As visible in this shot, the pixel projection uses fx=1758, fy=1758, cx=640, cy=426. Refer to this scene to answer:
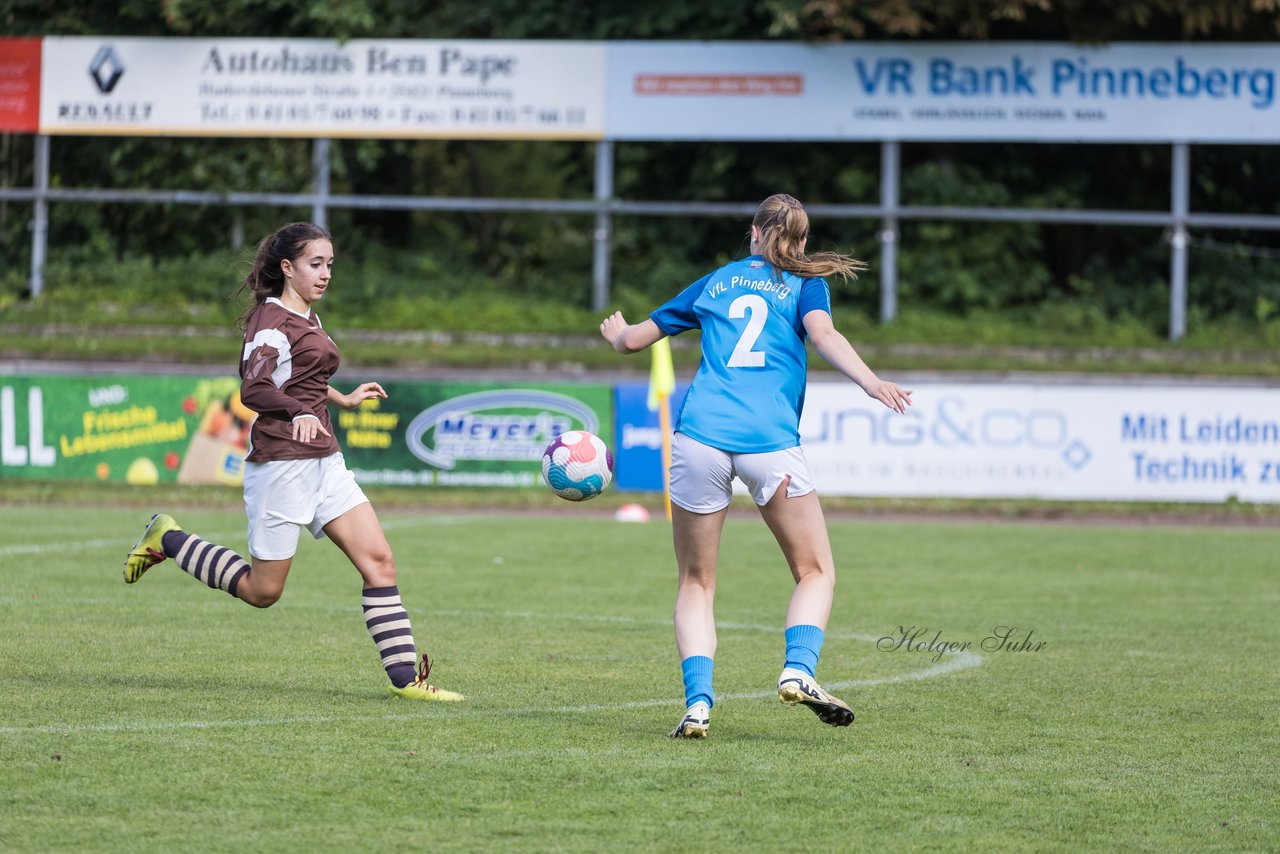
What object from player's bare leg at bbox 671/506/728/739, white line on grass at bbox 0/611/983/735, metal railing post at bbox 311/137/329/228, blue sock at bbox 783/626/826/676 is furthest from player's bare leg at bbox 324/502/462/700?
metal railing post at bbox 311/137/329/228

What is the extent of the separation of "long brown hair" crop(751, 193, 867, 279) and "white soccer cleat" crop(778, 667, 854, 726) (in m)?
1.59

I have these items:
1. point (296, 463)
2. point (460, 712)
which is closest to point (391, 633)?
point (460, 712)

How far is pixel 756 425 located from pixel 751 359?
10.7 inches

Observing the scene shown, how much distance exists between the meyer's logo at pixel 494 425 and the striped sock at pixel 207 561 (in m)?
13.6

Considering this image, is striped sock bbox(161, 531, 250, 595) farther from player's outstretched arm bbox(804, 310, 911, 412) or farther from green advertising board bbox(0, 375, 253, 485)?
green advertising board bbox(0, 375, 253, 485)

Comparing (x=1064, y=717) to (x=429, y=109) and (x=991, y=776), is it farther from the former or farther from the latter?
(x=429, y=109)

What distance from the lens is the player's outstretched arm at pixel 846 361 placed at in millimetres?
6527

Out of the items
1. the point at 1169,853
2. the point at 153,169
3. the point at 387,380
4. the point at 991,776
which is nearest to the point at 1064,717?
the point at 991,776

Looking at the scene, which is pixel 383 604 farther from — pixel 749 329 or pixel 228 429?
pixel 228 429

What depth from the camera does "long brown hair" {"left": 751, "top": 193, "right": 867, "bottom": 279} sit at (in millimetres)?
6898

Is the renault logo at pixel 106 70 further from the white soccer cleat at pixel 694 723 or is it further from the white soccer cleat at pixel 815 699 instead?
the white soccer cleat at pixel 815 699

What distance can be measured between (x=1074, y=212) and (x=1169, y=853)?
2623cm

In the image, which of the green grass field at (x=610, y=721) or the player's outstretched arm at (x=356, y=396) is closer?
the green grass field at (x=610, y=721)

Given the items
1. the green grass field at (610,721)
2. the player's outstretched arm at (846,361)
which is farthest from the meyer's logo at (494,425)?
the player's outstretched arm at (846,361)
